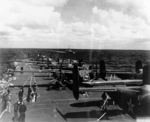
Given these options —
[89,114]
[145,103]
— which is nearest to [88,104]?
[89,114]

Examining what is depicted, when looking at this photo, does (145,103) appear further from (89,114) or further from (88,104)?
(88,104)

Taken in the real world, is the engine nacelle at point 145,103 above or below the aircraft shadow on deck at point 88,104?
A: above

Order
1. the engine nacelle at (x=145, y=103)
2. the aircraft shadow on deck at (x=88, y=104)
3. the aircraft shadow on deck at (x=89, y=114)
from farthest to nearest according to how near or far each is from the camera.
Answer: the aircraft shadow on deck at (x=88, y=104) < the aircraft shadow on deck at (x=89, y=114) < the engine nacelle at (x=145, y=103)

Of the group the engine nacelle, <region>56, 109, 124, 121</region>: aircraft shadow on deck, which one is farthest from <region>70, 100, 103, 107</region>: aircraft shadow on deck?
the engine nacelle

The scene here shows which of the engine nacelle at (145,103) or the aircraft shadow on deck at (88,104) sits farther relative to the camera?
the aircraft shadow on deck at (88,104)

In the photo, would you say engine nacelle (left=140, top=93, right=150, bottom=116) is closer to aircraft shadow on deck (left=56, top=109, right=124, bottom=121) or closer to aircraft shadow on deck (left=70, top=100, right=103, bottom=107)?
aircraft shadow on deck (left=56, top=109, right=124, bottom=121)

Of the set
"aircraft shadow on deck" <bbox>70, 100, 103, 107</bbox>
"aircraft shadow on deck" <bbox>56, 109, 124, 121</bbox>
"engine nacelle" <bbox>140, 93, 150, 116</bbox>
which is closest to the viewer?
"engine nacelle" <bbox>140, 93, 150, 116</bbox>

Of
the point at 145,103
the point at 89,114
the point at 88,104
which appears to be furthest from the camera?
the point at 88,104

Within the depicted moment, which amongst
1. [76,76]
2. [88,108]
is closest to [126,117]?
[88,108]

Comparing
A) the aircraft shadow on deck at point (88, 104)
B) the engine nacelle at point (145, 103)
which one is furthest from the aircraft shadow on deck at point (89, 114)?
the engine nacelle at point (145, 103)

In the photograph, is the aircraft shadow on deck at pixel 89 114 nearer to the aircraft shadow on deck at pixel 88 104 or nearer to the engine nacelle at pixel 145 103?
the aircraft shadow on deck at pixel 88 104

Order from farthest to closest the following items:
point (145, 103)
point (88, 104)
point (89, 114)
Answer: point (88, 104) < point (89, 114) < point (145, 103)

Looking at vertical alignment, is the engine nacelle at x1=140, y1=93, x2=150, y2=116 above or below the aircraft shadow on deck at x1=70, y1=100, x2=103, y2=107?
above

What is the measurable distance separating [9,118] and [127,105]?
9.75 metres
